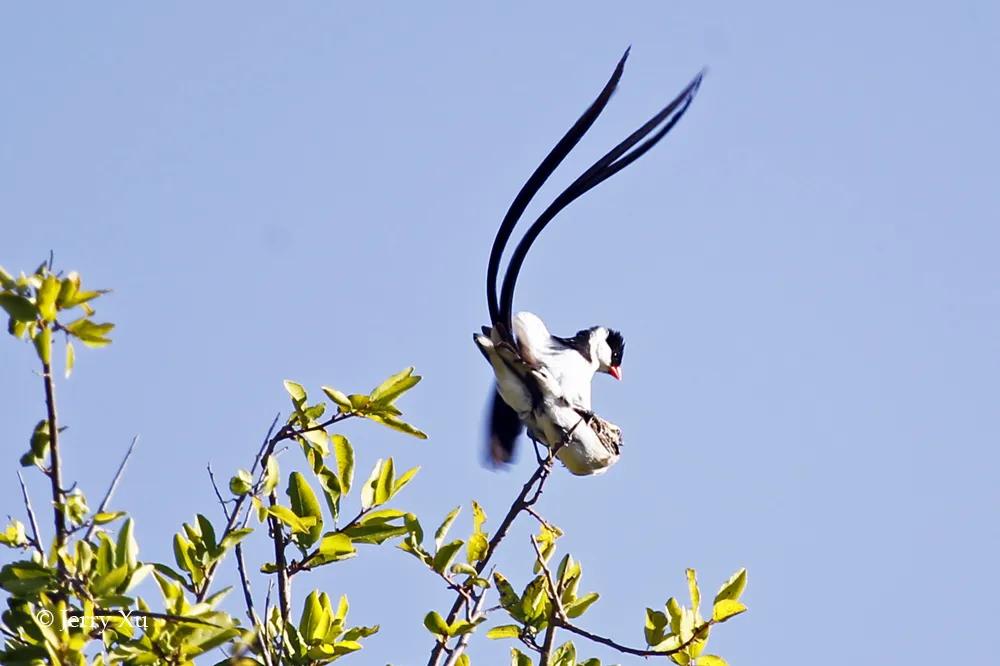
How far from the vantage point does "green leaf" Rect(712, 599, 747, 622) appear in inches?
115

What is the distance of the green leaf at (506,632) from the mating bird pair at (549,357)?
671 millimetres

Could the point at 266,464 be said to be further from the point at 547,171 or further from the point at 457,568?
the point at 547,171

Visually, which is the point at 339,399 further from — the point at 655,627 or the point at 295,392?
the point at 655,627

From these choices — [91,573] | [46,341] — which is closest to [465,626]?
[91,573]

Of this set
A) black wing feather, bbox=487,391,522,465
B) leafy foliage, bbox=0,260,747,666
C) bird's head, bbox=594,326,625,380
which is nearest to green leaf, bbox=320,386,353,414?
leafy foliage, bbox=0,260,747,666

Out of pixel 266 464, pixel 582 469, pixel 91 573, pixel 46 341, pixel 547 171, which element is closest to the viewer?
pixel 46 341

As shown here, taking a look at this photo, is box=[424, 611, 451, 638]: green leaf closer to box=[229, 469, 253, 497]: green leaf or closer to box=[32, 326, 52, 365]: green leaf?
box=[229, 469, 253, 497]: green leaf

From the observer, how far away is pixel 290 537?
2.74 m

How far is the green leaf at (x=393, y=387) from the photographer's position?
9.23 ft

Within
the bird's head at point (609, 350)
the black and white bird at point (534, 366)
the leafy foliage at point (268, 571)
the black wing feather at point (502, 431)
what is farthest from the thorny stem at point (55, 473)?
the bird's head at point (609, 350)

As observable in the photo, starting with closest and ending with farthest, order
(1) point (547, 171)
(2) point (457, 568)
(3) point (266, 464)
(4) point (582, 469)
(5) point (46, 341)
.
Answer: (5) point (46, 341) < (3) point (266, 464) < (2) point (457, 568) < (1) point (547, 171) < (4) point (582, 469)

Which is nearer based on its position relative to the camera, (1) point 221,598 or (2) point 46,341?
(2) point 46,341

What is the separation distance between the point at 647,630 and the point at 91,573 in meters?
1.18

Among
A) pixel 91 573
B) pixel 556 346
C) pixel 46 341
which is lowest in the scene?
pixel 91 573
